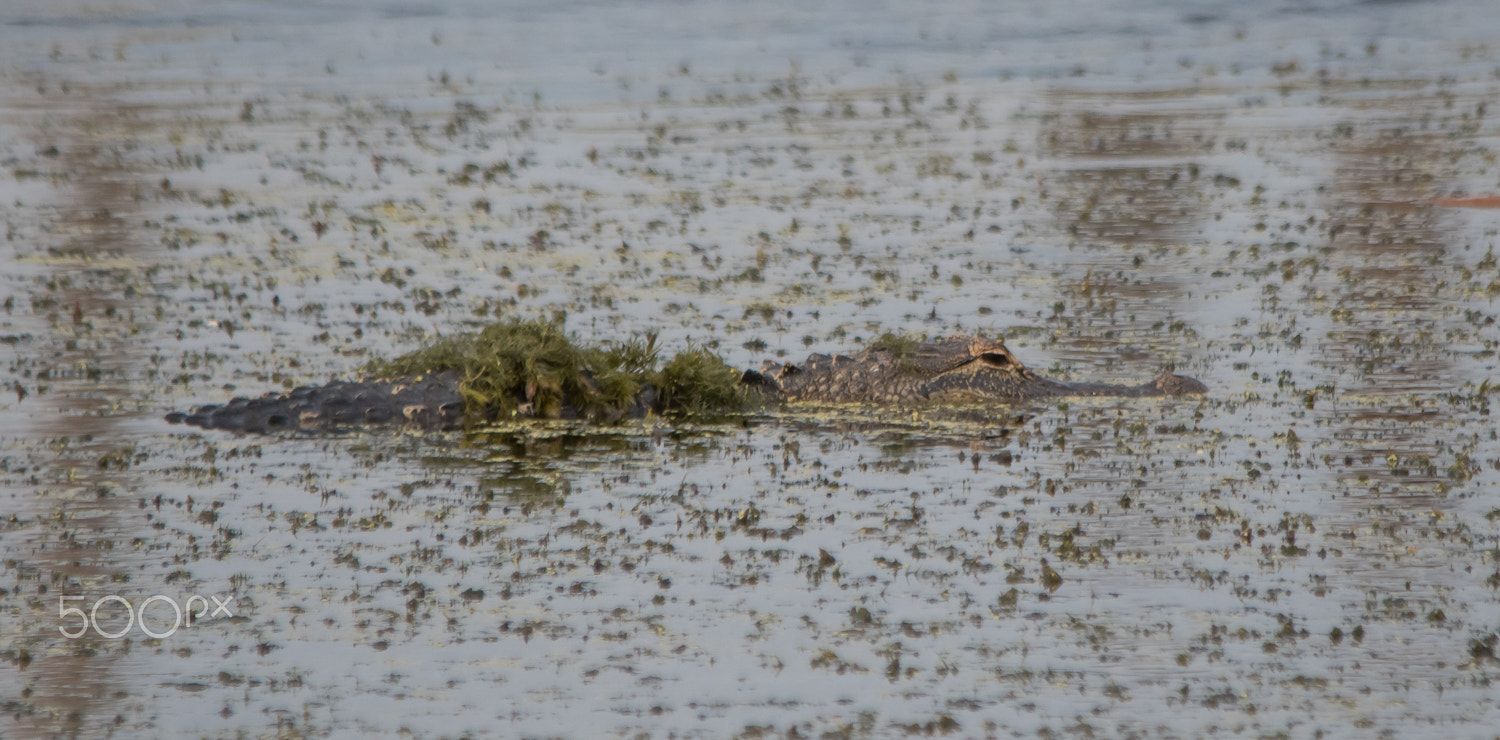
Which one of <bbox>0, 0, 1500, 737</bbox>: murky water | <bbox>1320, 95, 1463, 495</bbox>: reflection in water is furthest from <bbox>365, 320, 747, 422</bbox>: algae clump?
<bbox>1320, 95, 1463, 495</bbox>: reflection in water

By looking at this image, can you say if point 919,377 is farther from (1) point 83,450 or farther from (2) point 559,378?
(1) point 83,450

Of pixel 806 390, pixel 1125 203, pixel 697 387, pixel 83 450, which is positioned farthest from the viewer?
pixel 1125 203

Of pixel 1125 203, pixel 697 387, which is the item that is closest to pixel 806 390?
→ pixel 697 387

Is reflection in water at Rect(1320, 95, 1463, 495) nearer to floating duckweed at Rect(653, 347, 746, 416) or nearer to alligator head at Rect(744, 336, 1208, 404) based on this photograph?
alligator head at Rect(744, 336, 1208, 404)

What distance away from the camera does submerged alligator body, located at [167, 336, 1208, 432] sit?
11.0m

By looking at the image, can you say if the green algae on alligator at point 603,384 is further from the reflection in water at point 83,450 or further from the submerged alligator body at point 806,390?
the reflection in water at point 83,450

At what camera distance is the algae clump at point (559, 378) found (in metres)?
11.3

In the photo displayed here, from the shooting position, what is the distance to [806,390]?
38.0ft

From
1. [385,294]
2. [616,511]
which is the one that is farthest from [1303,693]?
[385,294]

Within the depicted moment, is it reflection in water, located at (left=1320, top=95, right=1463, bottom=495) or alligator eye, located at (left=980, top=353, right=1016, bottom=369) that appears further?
alligator eye, located at (left=980, top=353, right=1016, bottom=369)

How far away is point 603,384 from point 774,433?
1.16 m

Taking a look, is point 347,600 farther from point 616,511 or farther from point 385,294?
point 385,294

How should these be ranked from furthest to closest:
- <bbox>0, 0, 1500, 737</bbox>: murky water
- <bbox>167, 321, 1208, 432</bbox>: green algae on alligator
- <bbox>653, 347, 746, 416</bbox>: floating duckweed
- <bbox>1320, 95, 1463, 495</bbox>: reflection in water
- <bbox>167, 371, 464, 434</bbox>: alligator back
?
<bbox>653, 347, 746, 416</bbox>: floating duckweed < <bbox>167, 321, 1208, 432</bbox>: green algae on alligator < <bbox>167, 371, 464, 434</bbox>: alligator back < <bbox>1320, 95, 1463, 495</bbox>: reflection in water < <bbox>0, 0, 1500, 737</bbox>: murky water

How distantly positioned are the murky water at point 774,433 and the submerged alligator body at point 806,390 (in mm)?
229
